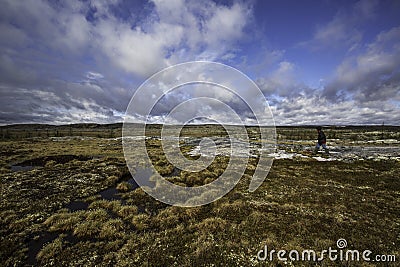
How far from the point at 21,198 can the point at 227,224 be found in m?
13.8

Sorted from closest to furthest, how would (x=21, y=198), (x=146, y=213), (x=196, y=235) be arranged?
1. (x=196, y=235)
2. (x=146, y=213)
3. (x=21, y=198)

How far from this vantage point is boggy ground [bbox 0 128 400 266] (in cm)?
739

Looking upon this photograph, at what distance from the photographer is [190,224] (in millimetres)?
9758

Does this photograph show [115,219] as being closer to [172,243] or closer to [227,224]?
[172,243]

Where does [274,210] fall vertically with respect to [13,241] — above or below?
A: above

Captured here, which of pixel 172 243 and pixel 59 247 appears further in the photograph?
pixel 172 243

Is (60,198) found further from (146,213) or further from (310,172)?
(310,172)

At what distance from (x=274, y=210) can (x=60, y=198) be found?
14.2 m

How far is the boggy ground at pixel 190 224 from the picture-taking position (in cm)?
739

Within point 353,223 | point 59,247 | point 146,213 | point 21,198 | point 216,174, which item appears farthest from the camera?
point 216,174

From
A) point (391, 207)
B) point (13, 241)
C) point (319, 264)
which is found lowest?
point (13, 241)

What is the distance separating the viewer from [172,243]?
26.9ft

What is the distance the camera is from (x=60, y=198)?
12930 mm

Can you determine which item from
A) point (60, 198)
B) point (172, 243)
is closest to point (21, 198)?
point (60, 198)
